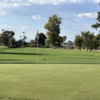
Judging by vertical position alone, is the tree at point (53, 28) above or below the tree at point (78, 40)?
above

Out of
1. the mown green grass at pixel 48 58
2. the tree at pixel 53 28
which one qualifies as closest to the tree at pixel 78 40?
the tree at pixel 53 28

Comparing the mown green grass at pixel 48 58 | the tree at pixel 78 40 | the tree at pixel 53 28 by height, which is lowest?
the mown green grass at pixel 48 58

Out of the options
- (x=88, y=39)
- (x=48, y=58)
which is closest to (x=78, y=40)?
(x=88, y=39)

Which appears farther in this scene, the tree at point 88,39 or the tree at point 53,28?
the tree at point 53,28

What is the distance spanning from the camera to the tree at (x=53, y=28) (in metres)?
155

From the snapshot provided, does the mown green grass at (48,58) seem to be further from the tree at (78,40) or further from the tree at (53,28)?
the tree at (53,28)

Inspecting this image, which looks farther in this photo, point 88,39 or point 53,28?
point 53,28

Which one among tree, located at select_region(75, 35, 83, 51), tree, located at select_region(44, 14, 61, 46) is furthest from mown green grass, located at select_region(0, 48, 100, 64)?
tree, located at select_region(44, 14, 61, 46)

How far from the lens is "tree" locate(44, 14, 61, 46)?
15512 centimetres

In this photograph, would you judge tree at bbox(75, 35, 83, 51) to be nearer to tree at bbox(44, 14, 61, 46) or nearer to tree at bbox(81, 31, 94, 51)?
tree at bbox(81, 31, 94, 51)

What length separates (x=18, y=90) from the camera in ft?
47.4

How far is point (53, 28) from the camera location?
155250mm

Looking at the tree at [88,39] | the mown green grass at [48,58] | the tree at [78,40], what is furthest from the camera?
the tree at [78,40]

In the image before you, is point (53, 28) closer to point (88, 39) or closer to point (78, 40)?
point (78, 40)
